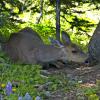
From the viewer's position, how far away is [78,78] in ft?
24.5

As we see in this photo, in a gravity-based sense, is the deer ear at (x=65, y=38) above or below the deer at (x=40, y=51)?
above

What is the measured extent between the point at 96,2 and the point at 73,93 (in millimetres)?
4902

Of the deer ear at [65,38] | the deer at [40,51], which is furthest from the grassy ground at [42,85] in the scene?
the deer ear at [65,38]

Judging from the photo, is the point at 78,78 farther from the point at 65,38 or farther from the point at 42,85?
the point at 65,38

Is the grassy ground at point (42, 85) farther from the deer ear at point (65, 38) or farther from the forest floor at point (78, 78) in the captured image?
the deer ear at point (65, 38)

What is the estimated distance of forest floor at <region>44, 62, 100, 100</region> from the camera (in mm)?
6016

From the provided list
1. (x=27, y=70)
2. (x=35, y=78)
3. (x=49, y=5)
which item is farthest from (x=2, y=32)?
(x=35, y=78)

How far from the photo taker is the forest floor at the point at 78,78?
237 inches

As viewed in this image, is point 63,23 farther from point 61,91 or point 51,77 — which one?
point 61,91

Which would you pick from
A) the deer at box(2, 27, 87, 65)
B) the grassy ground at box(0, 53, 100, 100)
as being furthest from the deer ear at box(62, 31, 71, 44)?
the grassy ground at box(0, 53, 100, 100)

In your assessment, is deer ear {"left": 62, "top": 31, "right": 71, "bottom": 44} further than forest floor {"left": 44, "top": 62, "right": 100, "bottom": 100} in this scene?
Yes

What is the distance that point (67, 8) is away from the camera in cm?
1112

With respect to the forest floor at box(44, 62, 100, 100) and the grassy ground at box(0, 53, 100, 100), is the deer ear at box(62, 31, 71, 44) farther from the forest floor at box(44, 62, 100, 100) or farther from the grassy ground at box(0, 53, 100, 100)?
the grassy ground at box(0, 53, 100, 100)

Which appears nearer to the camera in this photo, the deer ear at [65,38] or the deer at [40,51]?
the deer at [40,51]
